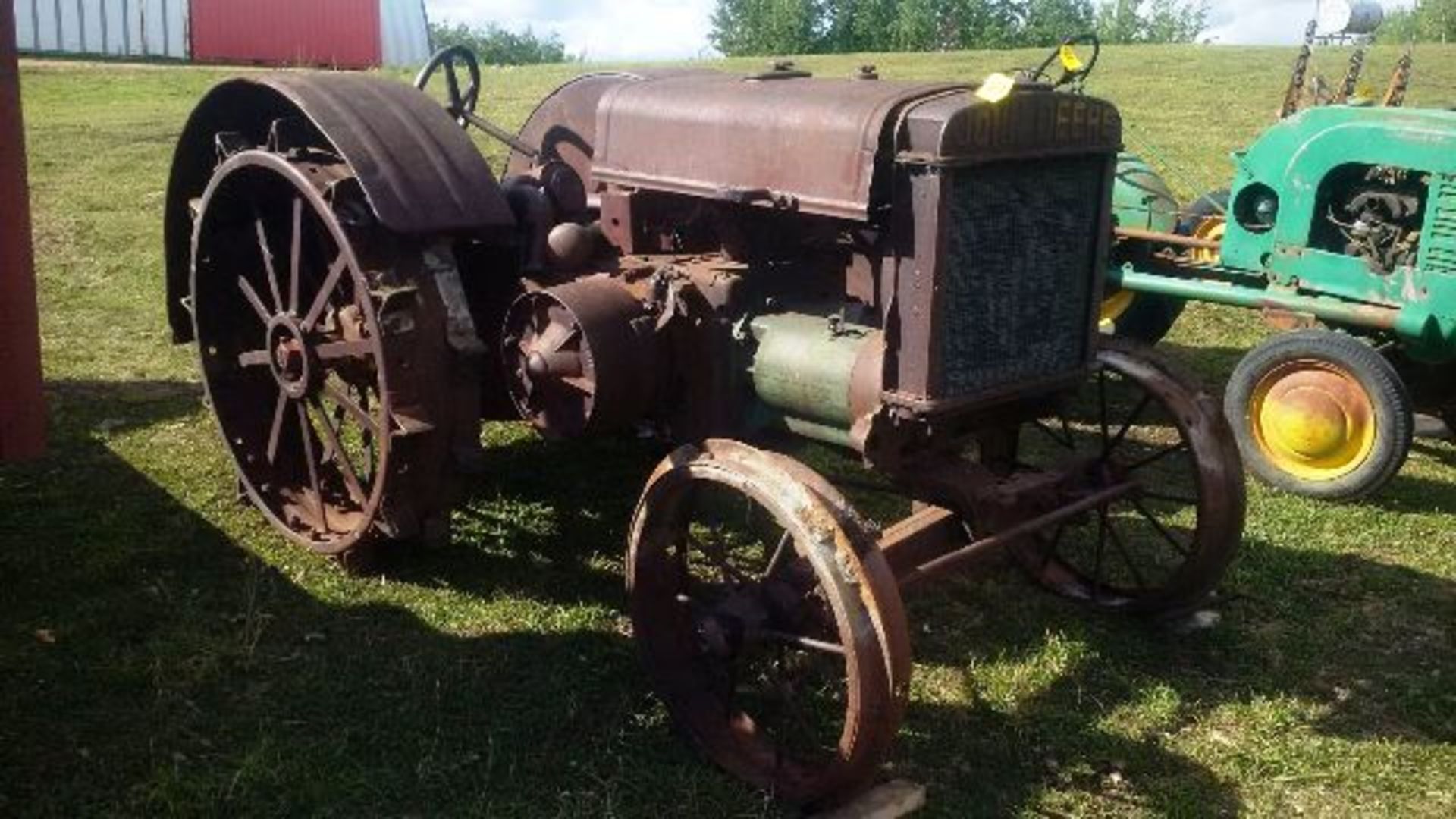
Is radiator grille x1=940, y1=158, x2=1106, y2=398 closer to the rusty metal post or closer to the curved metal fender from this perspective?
the curved metal fender

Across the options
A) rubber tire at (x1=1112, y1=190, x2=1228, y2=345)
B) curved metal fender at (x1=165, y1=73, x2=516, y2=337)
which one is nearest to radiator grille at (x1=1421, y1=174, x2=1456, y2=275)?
rubber tire at (x1=1112, y1=190, x2=1228, y2=345)

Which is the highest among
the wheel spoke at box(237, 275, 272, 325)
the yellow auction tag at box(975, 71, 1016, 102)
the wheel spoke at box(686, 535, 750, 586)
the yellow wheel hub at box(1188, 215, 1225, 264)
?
the yellow auction tag at box(975, 71, 1016, 102)

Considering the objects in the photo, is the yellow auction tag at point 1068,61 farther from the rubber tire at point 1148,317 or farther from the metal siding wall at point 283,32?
the metal siding wall at point 283,32

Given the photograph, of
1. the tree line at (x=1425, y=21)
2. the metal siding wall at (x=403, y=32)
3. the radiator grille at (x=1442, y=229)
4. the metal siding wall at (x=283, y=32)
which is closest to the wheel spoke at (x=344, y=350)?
the radiator grille at (x=1442, y=229)

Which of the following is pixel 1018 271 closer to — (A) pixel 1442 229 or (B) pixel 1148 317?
(A) pixel 1442 229

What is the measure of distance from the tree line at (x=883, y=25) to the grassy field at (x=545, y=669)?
175 feet

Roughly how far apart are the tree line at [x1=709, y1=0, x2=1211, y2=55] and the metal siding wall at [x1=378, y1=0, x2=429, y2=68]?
30.3m

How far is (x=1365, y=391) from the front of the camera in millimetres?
5027

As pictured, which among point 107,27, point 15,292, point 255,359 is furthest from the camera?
point 107,27

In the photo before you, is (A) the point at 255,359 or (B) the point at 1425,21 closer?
(A) the point at 255,359

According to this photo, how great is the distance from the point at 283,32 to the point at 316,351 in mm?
20593

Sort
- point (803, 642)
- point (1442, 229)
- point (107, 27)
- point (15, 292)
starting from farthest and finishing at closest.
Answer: point (107, 27) < point (1442, 229) < point (15, 292) < point (803, 642)

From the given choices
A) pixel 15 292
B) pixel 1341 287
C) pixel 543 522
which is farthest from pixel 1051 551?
pixel 15 292

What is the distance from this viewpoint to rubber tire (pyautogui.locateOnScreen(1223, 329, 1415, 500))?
4.95m
